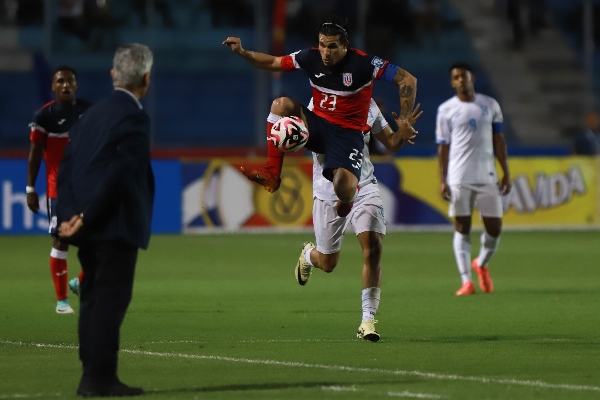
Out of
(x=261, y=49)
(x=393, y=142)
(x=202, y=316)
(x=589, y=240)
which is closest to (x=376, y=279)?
(x=393, y=142)

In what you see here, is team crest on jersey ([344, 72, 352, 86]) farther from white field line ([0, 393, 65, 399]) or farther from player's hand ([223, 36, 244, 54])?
white field line ([0, 393, 65, 399])

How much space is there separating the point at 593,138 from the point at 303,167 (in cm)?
684

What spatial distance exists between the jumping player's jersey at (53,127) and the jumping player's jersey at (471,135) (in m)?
4.24

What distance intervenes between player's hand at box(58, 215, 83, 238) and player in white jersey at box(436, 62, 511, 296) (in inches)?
307

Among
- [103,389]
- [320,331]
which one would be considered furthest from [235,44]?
[103,389]

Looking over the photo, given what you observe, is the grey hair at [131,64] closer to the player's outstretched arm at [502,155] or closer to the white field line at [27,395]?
the white field line at [27,395]

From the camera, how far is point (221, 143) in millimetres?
30422

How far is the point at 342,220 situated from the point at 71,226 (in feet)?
12.7

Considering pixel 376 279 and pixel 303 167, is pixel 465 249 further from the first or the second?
pixel 303 167

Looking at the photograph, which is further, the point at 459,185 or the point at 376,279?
the point at 459,185

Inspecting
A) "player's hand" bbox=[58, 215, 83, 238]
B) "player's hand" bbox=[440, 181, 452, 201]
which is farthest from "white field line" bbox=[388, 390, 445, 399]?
"player's hand" bbox=[440, 181, 452, 201]

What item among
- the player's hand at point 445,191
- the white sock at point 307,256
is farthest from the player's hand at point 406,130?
the player's hand at point 445,191

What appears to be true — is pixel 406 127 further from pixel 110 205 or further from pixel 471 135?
pixel 471 135

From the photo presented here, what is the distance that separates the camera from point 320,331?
36.2ft
